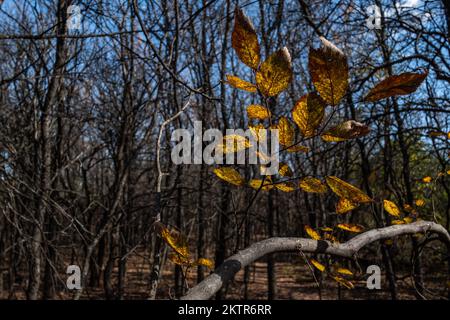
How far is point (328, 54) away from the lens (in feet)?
1.23

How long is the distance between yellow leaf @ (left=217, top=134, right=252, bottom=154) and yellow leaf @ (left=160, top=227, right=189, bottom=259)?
0.19 m

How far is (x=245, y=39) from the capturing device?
0.41 meters

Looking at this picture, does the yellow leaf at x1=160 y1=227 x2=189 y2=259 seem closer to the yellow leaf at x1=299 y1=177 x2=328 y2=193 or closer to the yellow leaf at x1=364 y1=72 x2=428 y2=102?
the yellow leaf at x1=299 y1=177 x2=328 y2=193

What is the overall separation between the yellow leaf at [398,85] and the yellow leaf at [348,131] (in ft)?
0.12

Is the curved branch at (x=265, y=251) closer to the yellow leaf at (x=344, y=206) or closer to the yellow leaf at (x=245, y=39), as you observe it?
the yellow leaf at (x=344, y=206)

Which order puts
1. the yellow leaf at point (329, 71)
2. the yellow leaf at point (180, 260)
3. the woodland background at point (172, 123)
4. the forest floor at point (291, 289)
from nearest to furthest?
the yellow leaf at point (329, 71) < the yellow leaf at point (180, 260) < the woodland background at point (172, 123) < the forest floor at point (291, 289)

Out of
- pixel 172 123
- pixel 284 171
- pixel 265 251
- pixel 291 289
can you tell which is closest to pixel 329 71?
pixel 284 171

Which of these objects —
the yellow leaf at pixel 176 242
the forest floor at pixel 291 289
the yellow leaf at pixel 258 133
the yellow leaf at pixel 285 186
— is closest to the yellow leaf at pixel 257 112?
the yellow leaf at pixel 258 133

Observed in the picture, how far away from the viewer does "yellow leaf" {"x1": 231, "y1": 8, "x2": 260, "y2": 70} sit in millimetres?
401

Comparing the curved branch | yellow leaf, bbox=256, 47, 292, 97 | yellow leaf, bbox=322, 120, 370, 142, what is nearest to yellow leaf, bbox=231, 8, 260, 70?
yellow leaf, bbox=256, 47, 292, 97

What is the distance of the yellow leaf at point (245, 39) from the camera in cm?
40

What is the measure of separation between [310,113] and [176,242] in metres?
0.30
